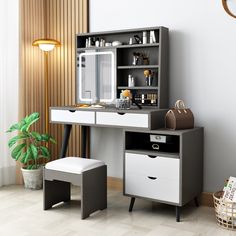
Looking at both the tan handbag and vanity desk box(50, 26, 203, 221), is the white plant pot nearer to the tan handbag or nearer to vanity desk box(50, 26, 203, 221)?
vanity desk box(50, 26, 203, 221)

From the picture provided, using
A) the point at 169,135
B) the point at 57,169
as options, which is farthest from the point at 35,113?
the point at 169,135

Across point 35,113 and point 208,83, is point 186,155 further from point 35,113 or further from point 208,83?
point 35,113

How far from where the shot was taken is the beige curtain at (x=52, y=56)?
411 cm

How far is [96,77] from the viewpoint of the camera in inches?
154

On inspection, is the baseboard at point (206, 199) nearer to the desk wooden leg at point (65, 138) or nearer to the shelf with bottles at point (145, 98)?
the shelf with bottles at point (145, 98)

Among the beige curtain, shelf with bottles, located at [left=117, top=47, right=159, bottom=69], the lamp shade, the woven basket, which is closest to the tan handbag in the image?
shelf with bottles, located at [left=117, top=47, right=159, bottom=69]

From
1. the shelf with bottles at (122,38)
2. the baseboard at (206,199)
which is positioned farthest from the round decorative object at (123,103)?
the baseboard at (206,199)

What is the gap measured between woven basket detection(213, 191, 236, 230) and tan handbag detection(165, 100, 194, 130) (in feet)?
2.07

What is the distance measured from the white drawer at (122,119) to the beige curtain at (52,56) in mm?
759

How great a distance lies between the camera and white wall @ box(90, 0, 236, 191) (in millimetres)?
3357

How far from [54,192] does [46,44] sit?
1.50 metres

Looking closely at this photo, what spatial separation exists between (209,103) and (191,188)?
75cm

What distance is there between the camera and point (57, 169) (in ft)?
10.6

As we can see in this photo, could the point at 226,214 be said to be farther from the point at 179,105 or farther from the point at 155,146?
the point at 179,105
